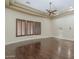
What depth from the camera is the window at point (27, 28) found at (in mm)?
7152

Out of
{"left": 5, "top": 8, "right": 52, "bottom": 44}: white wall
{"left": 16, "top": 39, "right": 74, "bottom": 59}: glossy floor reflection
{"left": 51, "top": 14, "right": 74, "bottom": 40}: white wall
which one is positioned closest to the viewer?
{"left": 16, "top": 39, "right": 74, "bottom": 59}: glossy floor reflection

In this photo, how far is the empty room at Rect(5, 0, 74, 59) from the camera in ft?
16.8

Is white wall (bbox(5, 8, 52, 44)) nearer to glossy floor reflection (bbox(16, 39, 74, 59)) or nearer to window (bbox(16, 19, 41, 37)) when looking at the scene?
window (bbox(16, 19, 41, 37))

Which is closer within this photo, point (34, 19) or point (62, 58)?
point (62, 58)

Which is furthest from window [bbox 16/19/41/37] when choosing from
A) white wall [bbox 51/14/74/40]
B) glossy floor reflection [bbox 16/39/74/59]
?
glossy floor reflection [bbox 16/39/74/59]

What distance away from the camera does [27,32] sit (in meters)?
8.26

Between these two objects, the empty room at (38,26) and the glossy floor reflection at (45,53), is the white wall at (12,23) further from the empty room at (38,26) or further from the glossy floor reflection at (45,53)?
the glossy floor reflection at (45,53)

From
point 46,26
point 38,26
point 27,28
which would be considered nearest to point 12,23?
point 27,28

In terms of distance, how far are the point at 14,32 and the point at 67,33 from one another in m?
5.36

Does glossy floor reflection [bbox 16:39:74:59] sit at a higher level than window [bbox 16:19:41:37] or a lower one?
lower

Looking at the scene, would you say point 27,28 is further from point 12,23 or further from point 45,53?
point 45,53
